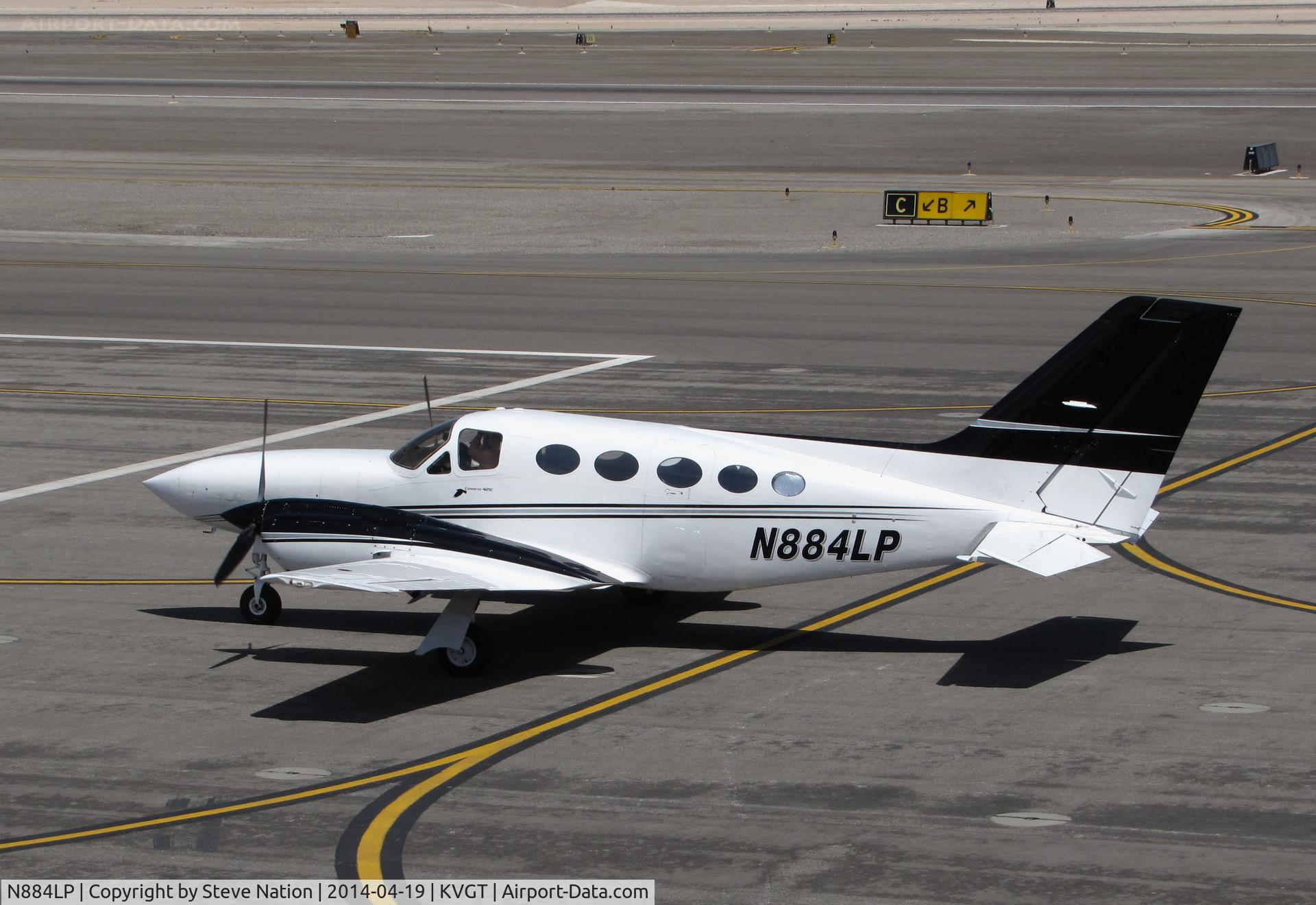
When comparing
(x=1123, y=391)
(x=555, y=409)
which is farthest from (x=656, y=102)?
(x=1123, y=391)

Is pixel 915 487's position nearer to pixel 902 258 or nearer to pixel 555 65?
pixel 902 258

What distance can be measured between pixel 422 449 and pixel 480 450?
0.74 meters

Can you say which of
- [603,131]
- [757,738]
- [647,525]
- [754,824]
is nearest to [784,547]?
[647,525]

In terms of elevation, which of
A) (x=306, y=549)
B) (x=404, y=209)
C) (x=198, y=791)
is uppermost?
(x=404, y=209)

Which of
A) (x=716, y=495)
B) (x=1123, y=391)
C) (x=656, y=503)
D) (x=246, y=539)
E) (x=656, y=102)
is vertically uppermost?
(x=656, y=102)

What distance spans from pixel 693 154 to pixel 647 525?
69.3m

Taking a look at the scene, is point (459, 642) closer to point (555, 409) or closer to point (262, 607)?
point (262, 607)

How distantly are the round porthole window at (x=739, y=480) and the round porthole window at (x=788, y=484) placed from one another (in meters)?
0.24

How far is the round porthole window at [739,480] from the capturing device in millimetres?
18672

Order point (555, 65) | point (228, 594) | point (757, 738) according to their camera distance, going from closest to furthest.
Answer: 1. point (757, 738)
2. point (228, 594)
3. point (555, 65)

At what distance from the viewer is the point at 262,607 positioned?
2052 cm

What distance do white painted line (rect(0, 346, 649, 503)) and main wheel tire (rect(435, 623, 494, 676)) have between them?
1155cm

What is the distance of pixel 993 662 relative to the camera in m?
18.6

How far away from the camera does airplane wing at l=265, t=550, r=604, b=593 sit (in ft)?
57.2
